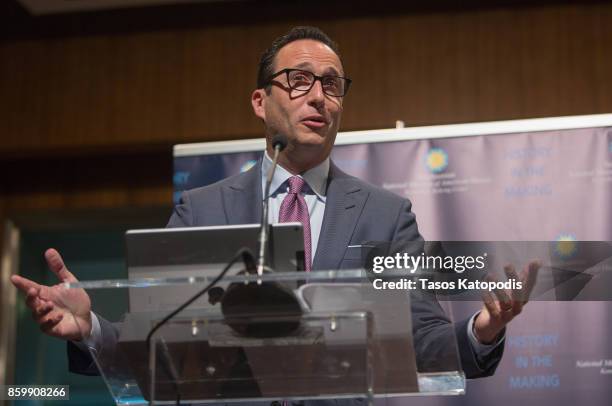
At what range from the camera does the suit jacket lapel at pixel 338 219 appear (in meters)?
2.38

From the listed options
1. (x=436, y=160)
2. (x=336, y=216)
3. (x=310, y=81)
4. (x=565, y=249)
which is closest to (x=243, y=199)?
(x=336, y=216)

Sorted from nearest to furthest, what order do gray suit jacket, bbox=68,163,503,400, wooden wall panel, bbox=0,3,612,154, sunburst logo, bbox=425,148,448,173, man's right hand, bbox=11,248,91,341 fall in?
man's right hand, bbox=11,248,91,341 < gray suit jacket, bbox=68,163,503,400 < sunburst logo, bbox=425,148,448,173 < wooden wall panel, bbox=0,3,612,154

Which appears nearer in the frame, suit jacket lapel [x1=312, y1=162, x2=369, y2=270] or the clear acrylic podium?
the clear acrylic podium

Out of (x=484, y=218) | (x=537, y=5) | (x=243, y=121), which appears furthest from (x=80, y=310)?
(x=537, y=5)

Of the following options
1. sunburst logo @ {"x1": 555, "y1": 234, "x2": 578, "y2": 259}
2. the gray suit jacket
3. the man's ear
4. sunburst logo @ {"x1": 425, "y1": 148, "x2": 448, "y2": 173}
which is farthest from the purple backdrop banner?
the gray suit jacket

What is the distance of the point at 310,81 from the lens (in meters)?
2.73

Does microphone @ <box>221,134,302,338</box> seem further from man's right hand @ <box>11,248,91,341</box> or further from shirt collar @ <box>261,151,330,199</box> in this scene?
shirt collar @ <box>261,151,330,199</box>

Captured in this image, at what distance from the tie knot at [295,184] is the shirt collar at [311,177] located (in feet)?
0.13

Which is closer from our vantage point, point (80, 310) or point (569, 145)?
point (80, 310)

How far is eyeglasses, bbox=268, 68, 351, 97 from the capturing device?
272cm

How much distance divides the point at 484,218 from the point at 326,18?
1.90m

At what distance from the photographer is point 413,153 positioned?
383cm

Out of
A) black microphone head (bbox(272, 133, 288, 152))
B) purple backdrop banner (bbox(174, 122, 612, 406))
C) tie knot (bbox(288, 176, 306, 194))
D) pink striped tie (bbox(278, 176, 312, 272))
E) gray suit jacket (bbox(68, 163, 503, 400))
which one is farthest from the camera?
purple backdrop banner (bbox(174, 122, 612, 406))

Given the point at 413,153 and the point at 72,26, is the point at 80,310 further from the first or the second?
the point at 72,26
